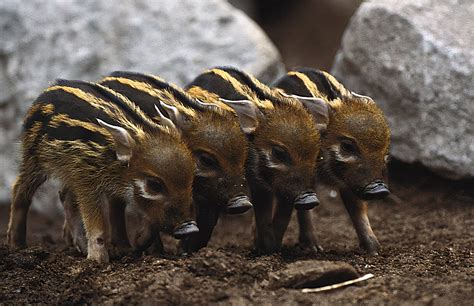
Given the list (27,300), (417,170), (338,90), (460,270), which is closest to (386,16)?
(417,170)

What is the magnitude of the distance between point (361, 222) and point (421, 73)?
263 cm

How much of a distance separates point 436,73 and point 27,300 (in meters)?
5.53

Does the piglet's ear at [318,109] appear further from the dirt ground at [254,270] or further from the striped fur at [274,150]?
the dirt ground at [254,270]

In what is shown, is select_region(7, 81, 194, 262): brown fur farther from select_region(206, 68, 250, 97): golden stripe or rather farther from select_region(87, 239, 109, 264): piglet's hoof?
select_region(206, 68, 250, 97): golden stripe

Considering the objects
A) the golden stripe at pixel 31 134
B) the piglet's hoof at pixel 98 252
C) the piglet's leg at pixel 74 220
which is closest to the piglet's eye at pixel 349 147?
the piglet's hoof at pixel 98 252

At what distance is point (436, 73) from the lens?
9.54m

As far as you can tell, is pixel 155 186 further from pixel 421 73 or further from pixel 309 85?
pixel 421 73

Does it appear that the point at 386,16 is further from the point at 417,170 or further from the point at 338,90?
the point at 338,90

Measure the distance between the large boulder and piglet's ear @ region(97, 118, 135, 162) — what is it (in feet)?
14.2

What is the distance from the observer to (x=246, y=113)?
7.27 meters

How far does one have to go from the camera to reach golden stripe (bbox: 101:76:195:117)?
716cm

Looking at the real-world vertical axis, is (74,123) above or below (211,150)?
above

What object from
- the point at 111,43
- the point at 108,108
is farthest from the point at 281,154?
the point at 111,43

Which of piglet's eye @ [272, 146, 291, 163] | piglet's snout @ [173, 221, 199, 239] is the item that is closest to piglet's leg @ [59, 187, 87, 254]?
piglet's snout @ [173, 221, 199, 239]
